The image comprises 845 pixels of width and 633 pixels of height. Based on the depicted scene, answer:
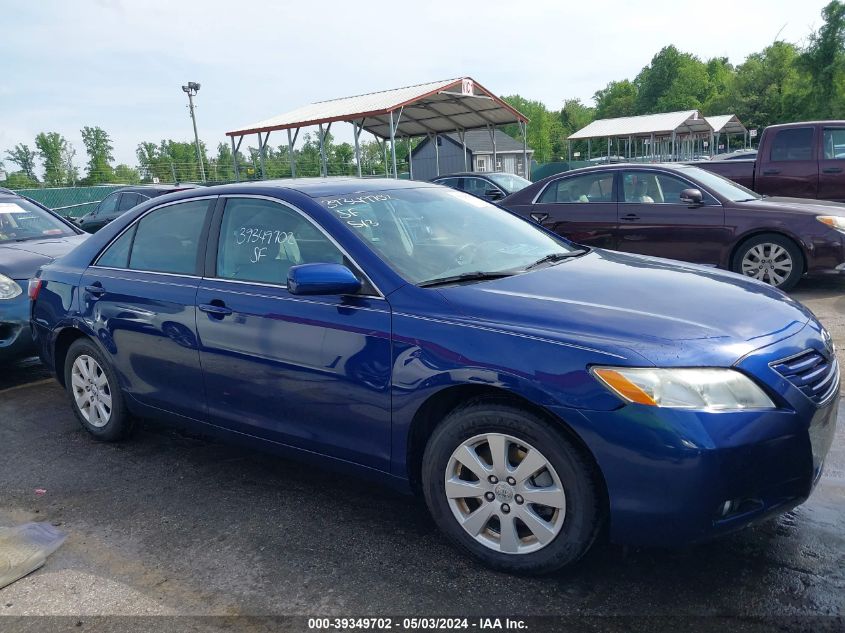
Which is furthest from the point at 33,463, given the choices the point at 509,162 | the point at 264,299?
the point at 509,162

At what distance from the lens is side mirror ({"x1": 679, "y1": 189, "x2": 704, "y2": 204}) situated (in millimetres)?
7680

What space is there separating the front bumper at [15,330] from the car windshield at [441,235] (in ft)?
11.9

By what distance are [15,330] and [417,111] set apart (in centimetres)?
1856

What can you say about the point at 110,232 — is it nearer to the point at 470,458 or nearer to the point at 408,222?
the point at 408,222

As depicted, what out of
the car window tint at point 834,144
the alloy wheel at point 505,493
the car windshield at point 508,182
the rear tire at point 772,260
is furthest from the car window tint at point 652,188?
the car windshield at point 508,182

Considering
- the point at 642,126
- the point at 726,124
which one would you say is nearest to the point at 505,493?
the point at 642,126

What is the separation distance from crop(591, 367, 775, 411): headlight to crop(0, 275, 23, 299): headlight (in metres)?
5.23

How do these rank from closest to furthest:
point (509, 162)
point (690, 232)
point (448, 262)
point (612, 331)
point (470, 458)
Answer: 1. point (612, 331)
2. point (470, 458)
3. point (448, 262)
4. point (690, 232)
5. point (509, 162)

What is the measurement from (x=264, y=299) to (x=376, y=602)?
1.49m

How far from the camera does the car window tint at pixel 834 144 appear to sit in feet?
32.5

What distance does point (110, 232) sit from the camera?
4.41 meters

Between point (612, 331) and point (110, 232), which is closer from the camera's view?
point (612, 331)

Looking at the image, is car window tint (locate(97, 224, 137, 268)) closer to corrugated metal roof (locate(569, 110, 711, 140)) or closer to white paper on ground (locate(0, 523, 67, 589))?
white paper on ground (locate(0, 523, 67, 589))

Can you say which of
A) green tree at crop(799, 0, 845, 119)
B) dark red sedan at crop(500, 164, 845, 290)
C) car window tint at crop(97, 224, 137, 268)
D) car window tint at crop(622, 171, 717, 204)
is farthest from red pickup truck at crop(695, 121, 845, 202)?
green tree at crop(799, 0, 845, 119)
